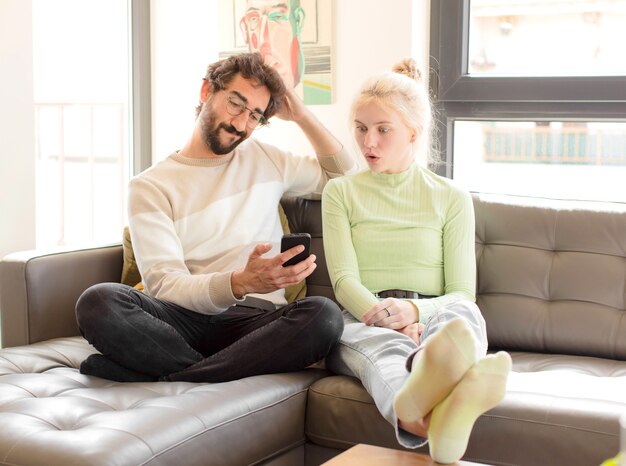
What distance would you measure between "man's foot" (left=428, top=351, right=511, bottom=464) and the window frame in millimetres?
1710

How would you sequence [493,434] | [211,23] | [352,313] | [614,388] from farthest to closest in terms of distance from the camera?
[211,23] < [352,313] < [614,388] < [493,434]

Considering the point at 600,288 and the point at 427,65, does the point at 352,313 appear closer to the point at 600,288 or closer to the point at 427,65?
the point at 600,288

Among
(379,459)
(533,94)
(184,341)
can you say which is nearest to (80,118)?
(533,94)

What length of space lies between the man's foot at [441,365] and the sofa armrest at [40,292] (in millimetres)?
1385

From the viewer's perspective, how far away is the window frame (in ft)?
9.64

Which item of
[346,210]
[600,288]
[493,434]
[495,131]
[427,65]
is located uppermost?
[427,65]

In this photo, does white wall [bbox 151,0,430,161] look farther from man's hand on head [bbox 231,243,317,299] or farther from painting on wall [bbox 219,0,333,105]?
man's hand on head [bbox 231,243,317,299]

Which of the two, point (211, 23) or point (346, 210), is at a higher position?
point (211, 23)

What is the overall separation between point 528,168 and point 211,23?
1.38 metres

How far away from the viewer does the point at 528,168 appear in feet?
10.4

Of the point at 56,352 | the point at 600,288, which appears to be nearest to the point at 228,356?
the point at 56,352

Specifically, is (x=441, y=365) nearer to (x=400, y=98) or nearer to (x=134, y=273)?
(x=400, y=98)

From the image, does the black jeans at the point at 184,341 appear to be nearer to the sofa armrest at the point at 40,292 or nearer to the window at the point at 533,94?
the sofa armrest at the point at 40,292

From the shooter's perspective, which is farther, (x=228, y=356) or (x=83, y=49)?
(x=83, y=49)
